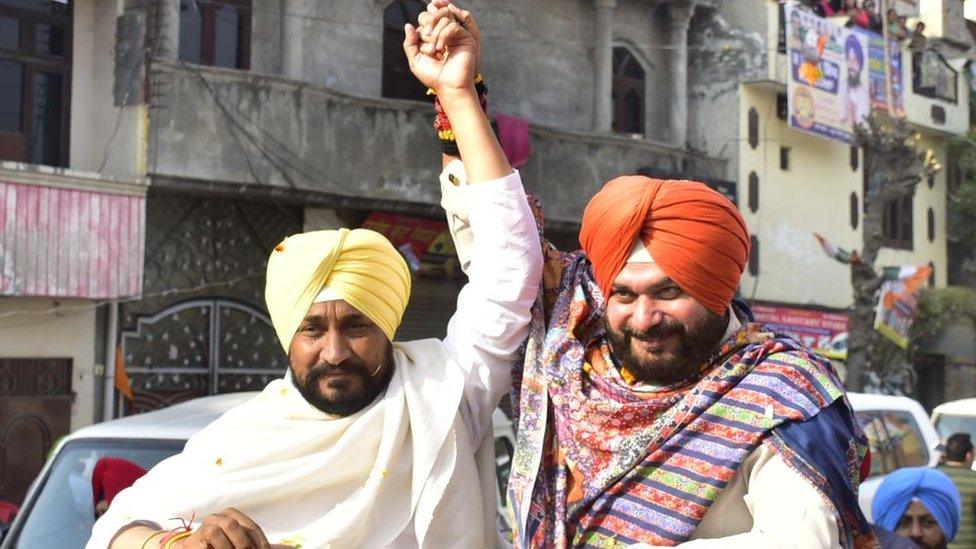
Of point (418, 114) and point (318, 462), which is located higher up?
point (418, 114)

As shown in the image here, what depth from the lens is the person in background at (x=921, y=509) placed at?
5.95 m

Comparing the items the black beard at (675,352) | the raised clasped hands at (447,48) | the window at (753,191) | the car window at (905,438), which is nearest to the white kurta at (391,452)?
the raised clasped hands at (447,48)

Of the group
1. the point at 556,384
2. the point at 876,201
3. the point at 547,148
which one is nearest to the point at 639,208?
the point at 556,384

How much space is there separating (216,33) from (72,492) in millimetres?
11175

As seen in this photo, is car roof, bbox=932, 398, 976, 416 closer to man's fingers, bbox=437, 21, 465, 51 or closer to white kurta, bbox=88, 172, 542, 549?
white kurta, bbox=88, 172, 542, 549

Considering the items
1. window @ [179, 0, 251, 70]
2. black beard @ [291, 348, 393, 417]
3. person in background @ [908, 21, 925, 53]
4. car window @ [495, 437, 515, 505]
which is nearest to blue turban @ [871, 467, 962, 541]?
car window @ [495, 437, 515, 505]

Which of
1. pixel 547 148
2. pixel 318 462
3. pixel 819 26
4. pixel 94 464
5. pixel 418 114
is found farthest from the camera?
pixel 819 26

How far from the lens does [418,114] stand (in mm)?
17047

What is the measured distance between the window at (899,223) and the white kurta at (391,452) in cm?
2503

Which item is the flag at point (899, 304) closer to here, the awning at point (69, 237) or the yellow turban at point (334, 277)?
the awning at point (69, 237)

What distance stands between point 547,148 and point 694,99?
4994 mm

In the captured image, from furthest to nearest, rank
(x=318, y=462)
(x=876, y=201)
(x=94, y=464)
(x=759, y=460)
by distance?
(x=876, y=201), (x=94, y=464), (x=318, y=462), (x=759, y=460)

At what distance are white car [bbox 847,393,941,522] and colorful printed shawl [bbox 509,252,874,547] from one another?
7.39m

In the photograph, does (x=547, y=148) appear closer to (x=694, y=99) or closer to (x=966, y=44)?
(x=694, y=99)
